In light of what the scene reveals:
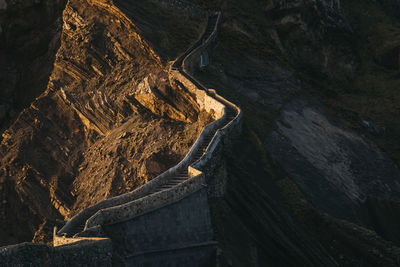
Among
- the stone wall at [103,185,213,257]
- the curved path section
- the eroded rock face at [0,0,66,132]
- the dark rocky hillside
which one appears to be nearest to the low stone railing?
the curved path section

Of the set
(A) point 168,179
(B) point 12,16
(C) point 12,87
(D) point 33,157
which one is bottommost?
(D) point 33,157

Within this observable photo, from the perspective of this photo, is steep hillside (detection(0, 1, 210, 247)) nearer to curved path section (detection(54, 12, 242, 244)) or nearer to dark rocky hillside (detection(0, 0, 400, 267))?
dark rocky hillside (detection(0, 0, 400, 267))

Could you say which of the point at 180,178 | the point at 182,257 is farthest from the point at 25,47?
the point at 182,257

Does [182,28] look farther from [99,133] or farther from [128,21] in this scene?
[99,133]

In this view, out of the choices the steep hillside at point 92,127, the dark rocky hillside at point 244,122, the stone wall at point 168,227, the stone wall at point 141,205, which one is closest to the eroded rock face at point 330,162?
the dark rocky hillside at point 244,122

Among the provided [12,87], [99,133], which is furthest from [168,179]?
[99,133]
